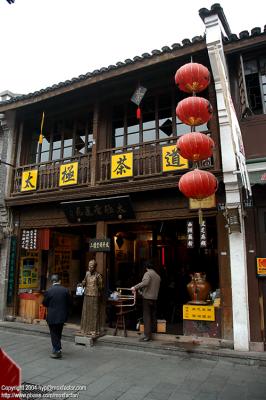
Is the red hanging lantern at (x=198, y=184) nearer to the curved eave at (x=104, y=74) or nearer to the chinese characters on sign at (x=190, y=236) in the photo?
the chinese characters on sign at (x=190, y=236)

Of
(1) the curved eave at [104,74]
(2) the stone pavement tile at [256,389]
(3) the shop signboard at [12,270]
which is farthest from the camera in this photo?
(3) the shop signboard at [12,270]

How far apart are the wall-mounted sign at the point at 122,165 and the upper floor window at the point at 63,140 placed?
65.0 inches

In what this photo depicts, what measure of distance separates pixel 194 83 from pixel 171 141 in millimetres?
2529

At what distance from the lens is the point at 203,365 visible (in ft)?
22.8

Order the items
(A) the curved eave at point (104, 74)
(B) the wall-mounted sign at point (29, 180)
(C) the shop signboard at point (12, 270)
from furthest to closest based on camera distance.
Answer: (C) the shop signboard at point (12, 270)
(B) the wall-mounted sign at point (29, 180)
(A) the curved eave at point (104, 74)

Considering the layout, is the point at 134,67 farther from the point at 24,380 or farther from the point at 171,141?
the point at 24,380

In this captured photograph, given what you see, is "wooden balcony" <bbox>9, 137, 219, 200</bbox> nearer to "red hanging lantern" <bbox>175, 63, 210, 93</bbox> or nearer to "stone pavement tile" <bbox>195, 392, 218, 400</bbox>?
"red hanging lantern" <bbox>175, 63, 210, 93</bbox>

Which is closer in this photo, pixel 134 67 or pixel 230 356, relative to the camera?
pixel 230 356

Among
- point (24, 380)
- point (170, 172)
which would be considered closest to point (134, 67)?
Answer: point (170, 172)

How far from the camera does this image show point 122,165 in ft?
30.9

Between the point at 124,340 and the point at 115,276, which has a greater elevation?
the point at 115,276

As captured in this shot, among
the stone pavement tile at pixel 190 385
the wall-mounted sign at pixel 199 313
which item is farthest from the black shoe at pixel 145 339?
the stone pavement tile at pixel 190 385

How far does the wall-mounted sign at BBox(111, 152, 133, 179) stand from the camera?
9.31m

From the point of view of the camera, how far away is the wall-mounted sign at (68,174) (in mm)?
10133
